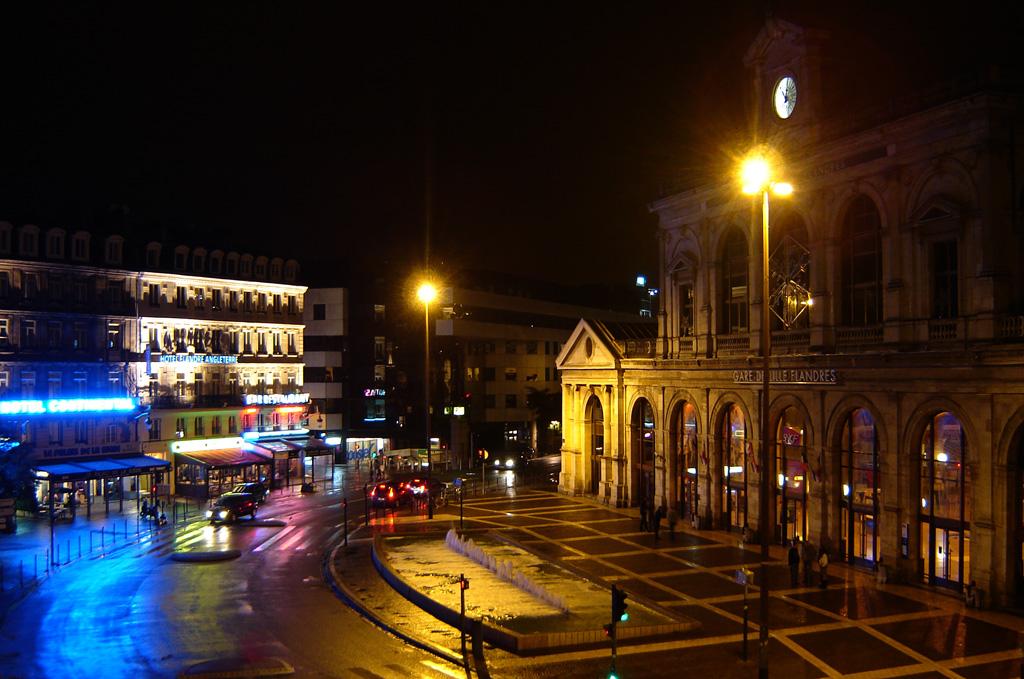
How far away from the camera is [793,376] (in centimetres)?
4128

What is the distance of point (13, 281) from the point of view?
57.7m

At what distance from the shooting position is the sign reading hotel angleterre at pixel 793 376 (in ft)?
128

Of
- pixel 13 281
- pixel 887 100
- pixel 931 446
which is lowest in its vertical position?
pixel 931 446

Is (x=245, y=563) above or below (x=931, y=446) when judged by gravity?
below

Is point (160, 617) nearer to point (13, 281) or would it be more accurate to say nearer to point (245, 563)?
point (245, 563)

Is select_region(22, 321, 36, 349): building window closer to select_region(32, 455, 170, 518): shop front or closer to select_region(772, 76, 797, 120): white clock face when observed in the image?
A: select_region(32, 455, 170, 518): shop front

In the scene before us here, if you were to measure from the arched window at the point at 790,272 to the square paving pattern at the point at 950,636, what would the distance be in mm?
16624

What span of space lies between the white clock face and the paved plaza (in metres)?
21.3

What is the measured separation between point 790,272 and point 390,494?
29155 mm

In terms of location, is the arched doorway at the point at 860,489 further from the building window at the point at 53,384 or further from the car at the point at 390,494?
the building window at the point at 53,384

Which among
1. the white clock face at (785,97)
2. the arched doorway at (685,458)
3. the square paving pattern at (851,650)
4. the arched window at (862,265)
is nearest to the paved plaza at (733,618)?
the square paving pattern at (851,650)

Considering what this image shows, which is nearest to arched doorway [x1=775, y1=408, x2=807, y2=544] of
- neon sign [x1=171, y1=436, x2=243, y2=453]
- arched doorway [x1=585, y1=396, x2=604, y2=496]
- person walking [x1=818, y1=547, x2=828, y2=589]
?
person walking [x1=818, y1=547, x2=828, y2=589]

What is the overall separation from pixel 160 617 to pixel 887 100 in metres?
34.6

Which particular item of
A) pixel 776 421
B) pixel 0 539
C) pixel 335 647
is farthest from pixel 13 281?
pixel 776 421
